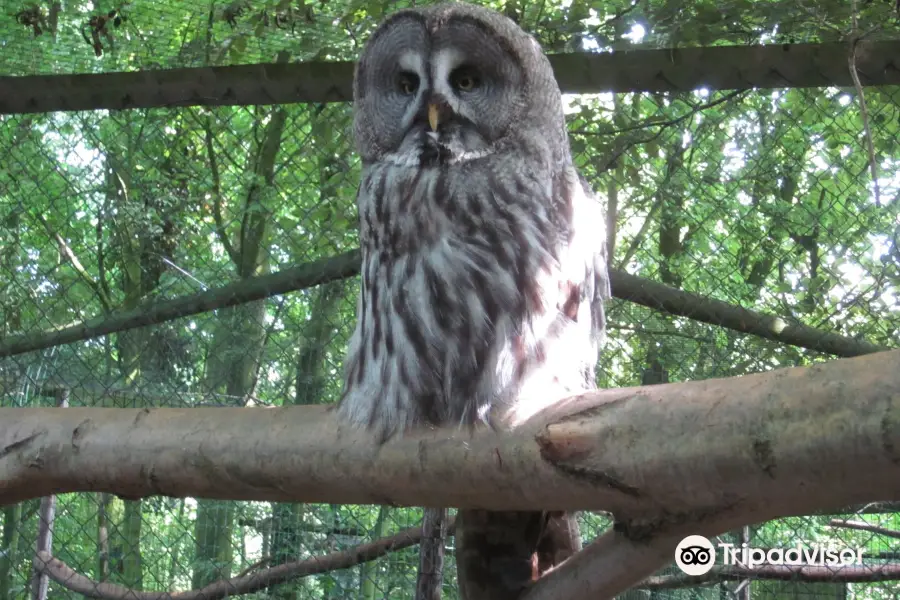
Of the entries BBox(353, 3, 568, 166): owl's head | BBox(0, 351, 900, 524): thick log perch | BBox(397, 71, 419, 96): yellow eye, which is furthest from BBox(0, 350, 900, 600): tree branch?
BBox(397, 71, 419, 96): yellow eye

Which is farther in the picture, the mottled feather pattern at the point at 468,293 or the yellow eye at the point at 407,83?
the yellow eye at the point at 407,83

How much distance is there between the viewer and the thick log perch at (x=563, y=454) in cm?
81

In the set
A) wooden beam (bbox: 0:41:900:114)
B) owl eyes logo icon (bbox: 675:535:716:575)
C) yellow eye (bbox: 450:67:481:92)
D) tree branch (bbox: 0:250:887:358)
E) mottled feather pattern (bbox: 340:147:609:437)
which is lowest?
owl eyes logo icon (bbox: 675:535:716:575)

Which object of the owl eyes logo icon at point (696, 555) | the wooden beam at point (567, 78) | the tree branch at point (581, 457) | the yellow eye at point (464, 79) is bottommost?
the owl eyes logo icon at point (696, 555)

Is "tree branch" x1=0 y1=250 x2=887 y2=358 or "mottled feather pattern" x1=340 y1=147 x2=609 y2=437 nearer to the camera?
"mottled feather pattern" x1=340 y1=147 x2=609 y2=437

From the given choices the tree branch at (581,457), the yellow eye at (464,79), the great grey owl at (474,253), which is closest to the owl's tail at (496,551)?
the great grey owl at (474,253)

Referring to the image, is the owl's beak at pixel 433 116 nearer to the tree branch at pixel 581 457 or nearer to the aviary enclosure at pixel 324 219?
the aviary enclosure at pixel 324 219

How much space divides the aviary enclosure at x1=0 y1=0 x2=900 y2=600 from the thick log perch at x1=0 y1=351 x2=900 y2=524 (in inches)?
25.5

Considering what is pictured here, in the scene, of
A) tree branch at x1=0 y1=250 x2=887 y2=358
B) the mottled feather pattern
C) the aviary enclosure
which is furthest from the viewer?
tree branch at x1=0 y1=250 x2=887 y2=358

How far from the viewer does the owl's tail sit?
1.31 meters

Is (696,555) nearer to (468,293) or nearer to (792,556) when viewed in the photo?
(468,293)

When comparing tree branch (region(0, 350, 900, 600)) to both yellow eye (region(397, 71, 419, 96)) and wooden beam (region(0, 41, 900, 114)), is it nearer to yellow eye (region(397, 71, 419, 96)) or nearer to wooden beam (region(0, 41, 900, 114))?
yellow eye (region(397, 71, 419, 96))

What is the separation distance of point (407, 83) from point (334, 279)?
0.68 metres

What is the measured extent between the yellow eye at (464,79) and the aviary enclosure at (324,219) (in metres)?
0.30
